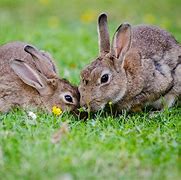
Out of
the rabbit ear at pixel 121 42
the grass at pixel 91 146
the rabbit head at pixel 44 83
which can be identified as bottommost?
the grass at pixel 91 146

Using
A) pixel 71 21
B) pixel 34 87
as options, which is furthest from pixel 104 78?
pixel 71 21

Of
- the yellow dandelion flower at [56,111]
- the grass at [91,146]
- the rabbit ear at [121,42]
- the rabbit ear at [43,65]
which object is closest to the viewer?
the grass at [91,146]

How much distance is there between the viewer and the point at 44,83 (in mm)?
7551

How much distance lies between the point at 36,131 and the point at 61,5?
37.2ft

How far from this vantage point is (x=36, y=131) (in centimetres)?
593

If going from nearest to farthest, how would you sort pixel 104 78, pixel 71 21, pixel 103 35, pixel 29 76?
1. pixel 104 78
2. pixel 103 35
3. pixel 29 76
4. pixel 71 21

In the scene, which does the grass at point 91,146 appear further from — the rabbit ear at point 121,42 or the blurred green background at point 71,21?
the rabbit ear at point 121,42

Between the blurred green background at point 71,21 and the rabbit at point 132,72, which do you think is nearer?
the rabbit at point 132,72

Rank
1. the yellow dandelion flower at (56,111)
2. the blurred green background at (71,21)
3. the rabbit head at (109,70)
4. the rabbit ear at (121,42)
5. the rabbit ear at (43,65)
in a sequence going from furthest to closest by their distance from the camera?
the blurred green background at (71,21), the rabbit ear at (43,65), the rabbit ear at (121,42), the yellow dandelion flower at (56,111), the rabbit head at (109,70)

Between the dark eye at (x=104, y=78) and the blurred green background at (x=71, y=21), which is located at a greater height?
the blurred green background at (x=71, y=21)

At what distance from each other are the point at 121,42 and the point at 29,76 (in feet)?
4.21

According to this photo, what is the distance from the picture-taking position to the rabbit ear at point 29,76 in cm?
745

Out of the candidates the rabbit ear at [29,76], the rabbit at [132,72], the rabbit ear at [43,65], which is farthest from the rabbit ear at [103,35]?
the rabbit ear at [29,76]

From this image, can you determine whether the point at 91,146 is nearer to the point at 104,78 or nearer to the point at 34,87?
the point at 104,78
